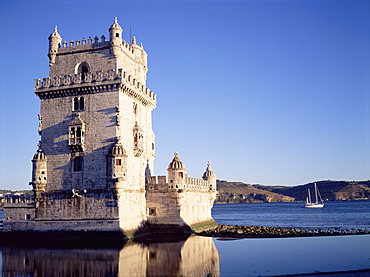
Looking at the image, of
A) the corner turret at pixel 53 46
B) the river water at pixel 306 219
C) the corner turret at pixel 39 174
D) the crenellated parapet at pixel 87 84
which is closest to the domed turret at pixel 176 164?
the crenellated parapet at pixel 87 84

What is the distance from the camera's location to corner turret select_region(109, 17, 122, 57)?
4256cm

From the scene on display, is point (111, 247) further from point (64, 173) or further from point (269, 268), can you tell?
point (269, 268)

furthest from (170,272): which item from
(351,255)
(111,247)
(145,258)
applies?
(351,255)

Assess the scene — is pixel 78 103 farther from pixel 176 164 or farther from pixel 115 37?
pixel 176 164

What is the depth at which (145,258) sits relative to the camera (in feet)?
101

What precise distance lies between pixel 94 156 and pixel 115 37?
1289 cm

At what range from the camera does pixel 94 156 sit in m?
41.3

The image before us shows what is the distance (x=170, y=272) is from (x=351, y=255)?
617 inches

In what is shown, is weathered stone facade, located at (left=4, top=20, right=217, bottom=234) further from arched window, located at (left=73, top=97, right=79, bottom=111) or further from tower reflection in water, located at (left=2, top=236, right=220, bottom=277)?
tower reflection in water, located at (left=2, top=236, right=220, bottom=277)

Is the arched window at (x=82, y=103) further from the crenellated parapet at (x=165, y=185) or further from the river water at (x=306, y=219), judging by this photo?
the river water at (x=306, y=219)

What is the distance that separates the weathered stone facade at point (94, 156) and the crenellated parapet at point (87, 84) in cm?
10

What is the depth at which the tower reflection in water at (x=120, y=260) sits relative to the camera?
26453 millimetres

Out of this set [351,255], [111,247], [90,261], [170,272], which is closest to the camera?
[170,272]

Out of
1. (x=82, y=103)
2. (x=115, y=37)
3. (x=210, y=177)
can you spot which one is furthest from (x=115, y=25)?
(x=210, y=177)
